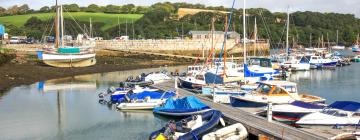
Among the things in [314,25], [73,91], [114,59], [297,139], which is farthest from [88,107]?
[314,25]

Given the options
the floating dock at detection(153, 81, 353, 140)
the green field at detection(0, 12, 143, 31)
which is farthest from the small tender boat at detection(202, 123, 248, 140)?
the green field at detection(0, 12, 143, 31)

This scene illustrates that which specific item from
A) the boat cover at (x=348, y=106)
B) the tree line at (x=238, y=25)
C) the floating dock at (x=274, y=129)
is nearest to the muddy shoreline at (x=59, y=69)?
the floating dock at (x=274, y=129)

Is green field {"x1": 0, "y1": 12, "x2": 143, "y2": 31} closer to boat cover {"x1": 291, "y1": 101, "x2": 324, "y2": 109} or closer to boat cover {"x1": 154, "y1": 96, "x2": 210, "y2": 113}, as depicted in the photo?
boat cover {"x1": 154, "y1": 96, "x2": 210, "y2": 113}

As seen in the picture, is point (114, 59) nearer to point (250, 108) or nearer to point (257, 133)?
point (250, 108)

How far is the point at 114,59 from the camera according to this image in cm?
7800

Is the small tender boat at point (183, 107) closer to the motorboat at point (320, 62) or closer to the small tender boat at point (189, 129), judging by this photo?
the small tender boat at point (189, 129)

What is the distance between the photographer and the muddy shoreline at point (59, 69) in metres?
50.3

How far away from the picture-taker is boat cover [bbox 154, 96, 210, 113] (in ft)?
92.8

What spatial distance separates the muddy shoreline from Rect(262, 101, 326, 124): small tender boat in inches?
1058

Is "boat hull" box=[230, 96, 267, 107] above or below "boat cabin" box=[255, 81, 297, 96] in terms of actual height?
below

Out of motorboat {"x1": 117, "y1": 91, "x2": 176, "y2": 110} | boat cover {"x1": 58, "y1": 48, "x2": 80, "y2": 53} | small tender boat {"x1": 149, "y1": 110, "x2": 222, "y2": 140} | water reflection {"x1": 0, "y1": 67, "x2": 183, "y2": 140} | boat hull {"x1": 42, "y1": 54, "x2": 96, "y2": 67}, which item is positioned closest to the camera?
small tender boat {"x1": 149, "y1": 110, "x2": 222, "y2": 140}

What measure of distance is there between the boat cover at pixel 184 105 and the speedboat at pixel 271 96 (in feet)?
7.33

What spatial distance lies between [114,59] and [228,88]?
45.7m

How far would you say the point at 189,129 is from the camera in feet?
76.8
